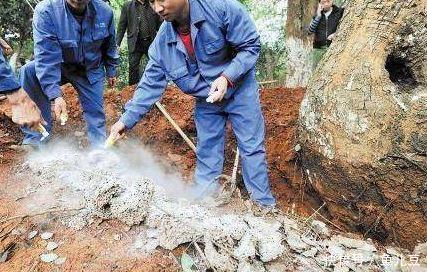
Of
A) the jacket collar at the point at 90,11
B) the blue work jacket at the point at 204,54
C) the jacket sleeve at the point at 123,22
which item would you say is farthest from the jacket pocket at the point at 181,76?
the jacket sleeve at the point at 123,22

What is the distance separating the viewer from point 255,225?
8.61ft

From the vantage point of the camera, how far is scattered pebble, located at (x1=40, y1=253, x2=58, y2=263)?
7.47ft

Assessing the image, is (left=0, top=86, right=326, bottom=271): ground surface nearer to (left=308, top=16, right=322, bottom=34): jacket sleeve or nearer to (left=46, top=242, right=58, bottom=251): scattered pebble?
(left=46, top=242, right=58, bottom=251): scattered pebble

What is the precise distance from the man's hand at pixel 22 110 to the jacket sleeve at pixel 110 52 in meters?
1.35

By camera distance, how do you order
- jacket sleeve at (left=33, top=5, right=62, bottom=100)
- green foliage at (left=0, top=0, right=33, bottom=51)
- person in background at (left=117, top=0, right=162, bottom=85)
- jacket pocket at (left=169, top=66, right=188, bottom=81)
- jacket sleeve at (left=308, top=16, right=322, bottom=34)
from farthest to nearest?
green foliage at (left=0, top=0, right=33, bottom=51) → person in background at (left=117, top=0, right=162, bottom=85) → jacket sleeve at (left=308, top=16, right=322, bottom=34) → jacket sleeve at (left=33, top=5, right=62, bottom=100) → jacket pocket at (left=169, top=66, right=188, bottom=81)

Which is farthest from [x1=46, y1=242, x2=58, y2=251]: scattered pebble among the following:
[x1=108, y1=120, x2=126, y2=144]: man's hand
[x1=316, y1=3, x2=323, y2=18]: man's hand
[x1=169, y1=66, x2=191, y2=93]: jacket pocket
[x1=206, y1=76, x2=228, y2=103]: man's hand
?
[x1=316, y1=3, x2=323, y2=18]: man's hand

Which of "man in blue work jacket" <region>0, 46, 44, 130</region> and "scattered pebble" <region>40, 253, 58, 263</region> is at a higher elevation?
"man in blue work jacket" <region>0, 46, 44, 130</region>

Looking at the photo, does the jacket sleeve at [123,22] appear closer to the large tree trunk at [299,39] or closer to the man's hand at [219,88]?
the large tree trunk at [299,39]

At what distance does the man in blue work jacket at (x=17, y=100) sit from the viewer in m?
2.79

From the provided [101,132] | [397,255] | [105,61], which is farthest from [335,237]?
[105,61]

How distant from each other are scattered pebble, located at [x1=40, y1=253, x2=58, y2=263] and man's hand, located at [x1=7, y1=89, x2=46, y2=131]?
39.6 inches

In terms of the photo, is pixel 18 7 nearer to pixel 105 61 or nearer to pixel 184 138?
pixel 105 61

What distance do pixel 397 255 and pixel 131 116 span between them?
2.10 meters

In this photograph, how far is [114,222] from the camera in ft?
8.39
